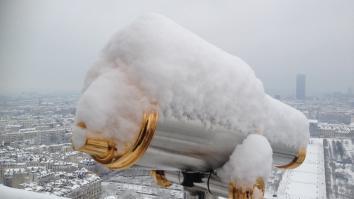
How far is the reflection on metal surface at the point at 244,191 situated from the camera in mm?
592

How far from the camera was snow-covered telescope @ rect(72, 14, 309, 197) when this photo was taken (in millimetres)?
456

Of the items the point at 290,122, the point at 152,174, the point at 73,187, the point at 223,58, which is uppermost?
the point at 223,58

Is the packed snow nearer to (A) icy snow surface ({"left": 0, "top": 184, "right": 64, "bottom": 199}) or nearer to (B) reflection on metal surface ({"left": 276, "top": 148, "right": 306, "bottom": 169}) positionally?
(B) reflection on metal surface ({"left": 276, "top": 148, "right": 306, "bottom": 169})

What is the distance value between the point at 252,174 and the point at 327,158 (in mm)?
1199

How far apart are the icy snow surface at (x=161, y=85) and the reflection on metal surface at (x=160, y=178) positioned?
21 centimetres

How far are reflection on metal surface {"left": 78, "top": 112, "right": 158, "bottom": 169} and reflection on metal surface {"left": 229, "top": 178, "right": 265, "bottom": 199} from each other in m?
0.21

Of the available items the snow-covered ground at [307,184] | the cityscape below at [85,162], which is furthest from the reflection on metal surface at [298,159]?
the snow-covered ground at [307,184]

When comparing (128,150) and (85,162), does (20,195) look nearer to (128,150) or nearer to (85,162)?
(85,162)

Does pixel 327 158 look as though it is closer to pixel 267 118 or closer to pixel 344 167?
pixel 344 167

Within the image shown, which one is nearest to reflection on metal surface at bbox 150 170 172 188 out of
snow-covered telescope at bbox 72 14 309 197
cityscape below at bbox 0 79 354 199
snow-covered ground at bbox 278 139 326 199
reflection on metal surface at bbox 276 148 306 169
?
snow-covered telescope at bbox 72 14 309 197

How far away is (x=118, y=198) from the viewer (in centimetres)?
152

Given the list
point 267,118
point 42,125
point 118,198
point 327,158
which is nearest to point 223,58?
point 267,118

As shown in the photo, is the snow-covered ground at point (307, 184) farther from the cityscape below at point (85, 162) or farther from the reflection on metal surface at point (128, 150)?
the reflection on metal surface at point (128, 150)

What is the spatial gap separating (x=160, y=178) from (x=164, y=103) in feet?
1.01
